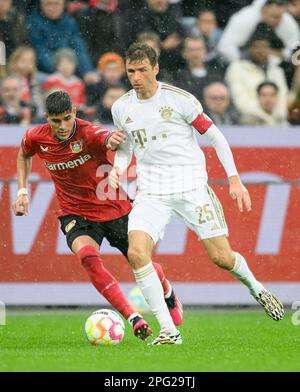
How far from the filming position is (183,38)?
37.9 feet

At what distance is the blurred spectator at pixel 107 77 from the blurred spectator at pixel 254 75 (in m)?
1.22

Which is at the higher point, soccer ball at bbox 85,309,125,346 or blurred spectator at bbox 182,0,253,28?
blurred spectator at bbox 182,0,253,28

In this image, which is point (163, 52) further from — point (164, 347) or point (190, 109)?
point (164, 347)

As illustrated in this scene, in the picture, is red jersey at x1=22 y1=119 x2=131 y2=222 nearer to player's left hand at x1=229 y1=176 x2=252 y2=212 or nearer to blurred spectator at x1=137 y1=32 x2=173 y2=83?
player's left hand at x1=229 y1=176 x2=252 y2=212

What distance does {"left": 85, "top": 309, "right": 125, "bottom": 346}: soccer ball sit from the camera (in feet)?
24.8

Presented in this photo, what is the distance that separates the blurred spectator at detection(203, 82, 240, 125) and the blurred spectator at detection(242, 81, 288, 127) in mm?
191

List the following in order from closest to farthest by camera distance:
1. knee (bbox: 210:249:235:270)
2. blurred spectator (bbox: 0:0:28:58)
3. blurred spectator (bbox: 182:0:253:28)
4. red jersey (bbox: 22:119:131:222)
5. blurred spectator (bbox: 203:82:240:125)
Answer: knee (bbox: 210:249:235:270), red jersey (bbox: 22:119:131:222), blurred spectator (bbox: 203:82:240:125), blurred spectator (bbox: 0:0:28:58), blurred spectator (bbox: 182:0:253:28)

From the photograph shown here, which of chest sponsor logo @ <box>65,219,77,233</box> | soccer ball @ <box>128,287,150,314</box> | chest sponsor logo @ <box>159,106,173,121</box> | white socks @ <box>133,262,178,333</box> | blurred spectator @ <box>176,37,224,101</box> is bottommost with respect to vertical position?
soccer ball @ <box>128,287,150,314</box>

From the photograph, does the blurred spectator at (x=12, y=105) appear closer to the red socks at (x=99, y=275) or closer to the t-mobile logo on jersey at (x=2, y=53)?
the t-mobile logo on jersey at (x=2, y=53)

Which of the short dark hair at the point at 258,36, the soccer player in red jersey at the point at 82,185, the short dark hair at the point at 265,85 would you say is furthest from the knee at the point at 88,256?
the short dark hair at the point at 258,36

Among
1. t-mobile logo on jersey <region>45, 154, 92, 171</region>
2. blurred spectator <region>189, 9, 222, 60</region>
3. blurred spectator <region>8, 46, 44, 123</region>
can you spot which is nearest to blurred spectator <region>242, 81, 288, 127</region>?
blurred spectator <region>189, 9, 222, 60</region>

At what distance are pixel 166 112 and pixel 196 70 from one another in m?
4.04

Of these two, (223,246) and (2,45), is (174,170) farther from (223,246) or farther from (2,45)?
(2,45)

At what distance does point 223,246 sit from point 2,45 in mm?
4930
